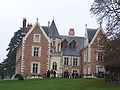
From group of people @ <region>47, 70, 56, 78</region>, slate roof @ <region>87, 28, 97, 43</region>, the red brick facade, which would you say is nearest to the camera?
group of people @ <region>47, 70, 56, 78</region>

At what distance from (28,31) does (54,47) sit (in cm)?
630

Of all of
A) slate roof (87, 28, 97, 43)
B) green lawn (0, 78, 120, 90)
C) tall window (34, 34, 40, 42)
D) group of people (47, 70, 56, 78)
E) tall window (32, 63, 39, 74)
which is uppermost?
slate roof (87, 28, 97, 43)

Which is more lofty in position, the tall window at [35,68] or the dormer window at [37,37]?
the dormer window at [37,37]

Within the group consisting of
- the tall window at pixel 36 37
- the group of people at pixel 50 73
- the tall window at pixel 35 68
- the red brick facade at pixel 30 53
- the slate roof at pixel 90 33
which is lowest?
the group of people at pixel 50 73

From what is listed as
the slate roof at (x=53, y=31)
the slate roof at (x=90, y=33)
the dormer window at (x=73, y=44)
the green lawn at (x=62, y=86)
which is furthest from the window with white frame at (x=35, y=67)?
the green lawn at (x=62, y=86)

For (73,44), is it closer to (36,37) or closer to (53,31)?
(53,31)

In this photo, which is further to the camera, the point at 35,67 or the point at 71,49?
the point at 71,49

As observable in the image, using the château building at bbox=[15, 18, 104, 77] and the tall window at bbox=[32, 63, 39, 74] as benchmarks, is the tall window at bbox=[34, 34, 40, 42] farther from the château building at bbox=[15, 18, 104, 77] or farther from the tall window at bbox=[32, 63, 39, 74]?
the tall window at bbox=[32, 63, 39, 74]

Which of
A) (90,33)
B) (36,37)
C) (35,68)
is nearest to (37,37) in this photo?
(36,37)

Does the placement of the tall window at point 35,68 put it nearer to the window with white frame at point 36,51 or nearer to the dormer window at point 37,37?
the window with white frame at point 36,51

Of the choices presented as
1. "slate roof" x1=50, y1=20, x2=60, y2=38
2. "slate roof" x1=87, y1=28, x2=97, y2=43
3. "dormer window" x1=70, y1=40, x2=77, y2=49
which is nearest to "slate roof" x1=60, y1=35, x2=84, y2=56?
"dormer window" x1=70, y1=40, x2=77, y2=49

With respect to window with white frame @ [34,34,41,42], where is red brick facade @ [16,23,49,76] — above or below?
below

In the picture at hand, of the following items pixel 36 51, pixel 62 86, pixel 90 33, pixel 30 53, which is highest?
pixel 90 33

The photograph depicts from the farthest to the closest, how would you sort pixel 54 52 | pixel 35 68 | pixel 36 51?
pixel 54 52, pixel 36 51, pixel 35 68
